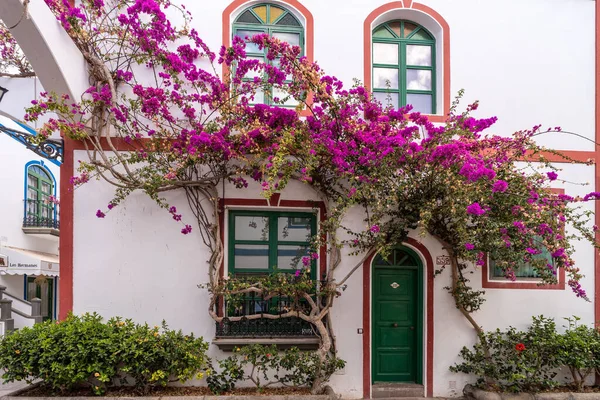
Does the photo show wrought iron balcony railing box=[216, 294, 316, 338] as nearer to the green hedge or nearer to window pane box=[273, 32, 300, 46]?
the green hedge

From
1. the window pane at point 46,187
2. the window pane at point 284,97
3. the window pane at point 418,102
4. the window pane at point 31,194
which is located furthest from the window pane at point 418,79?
the window pane at point 46,187

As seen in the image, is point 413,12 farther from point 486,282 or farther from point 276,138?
point 486,282

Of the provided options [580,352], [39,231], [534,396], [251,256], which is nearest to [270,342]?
[251,256]

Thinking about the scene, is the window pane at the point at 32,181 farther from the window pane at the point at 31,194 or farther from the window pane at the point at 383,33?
the window pane at the point at 383,33

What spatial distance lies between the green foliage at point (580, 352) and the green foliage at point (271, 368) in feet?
10.3

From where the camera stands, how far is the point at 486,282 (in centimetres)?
758

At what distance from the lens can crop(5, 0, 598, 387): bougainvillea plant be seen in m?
6.29

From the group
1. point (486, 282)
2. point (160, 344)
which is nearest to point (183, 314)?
point (160, 344)

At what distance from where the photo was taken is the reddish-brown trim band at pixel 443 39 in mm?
7578

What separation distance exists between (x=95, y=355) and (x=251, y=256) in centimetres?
250

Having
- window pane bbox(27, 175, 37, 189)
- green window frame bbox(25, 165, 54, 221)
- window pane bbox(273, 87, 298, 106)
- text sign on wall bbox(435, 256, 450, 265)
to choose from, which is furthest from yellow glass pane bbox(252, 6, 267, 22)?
Answer: window pane bbox(27, 175, 37, 189)

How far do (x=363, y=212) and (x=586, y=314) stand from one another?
3.92 metres

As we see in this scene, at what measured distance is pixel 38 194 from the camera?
615 inches

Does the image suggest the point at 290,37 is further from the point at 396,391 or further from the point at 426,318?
the point at 396,391
